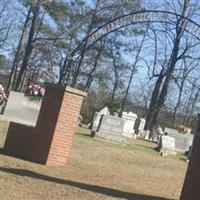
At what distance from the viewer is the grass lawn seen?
10574 mm

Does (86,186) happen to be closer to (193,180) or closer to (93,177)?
(93,177)

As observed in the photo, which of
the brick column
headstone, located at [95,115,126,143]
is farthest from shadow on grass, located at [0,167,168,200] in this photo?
headstone, located at [95,115,126,143]

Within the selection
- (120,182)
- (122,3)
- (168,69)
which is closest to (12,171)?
(120,182)

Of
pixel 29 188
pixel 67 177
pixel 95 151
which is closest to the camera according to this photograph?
pixel 29 188

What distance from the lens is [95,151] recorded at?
1975 centimetres

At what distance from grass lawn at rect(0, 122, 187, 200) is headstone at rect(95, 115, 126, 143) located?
3196mm

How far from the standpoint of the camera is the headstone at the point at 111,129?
80.4 feet

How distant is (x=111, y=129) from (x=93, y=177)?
11311mm

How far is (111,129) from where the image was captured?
24969 mm

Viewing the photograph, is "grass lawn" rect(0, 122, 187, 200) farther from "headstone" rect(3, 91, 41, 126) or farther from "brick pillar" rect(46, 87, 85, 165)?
"headstone" rect(3, 91, 41, 126)

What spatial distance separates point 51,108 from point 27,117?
1215 cm

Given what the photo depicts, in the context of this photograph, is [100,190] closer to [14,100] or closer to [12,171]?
[12,171]

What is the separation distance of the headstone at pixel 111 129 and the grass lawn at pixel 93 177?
3.20 m

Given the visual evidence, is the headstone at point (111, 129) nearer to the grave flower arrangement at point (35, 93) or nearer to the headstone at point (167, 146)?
the headstone at point (167, 146)
